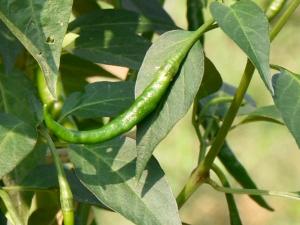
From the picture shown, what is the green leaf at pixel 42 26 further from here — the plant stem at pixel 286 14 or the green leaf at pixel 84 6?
the green leaf at pixel 84 6

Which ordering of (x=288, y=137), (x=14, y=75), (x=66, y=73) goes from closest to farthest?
(x=14, y=75)
(x=66, y=73)
(x=288, y=137)

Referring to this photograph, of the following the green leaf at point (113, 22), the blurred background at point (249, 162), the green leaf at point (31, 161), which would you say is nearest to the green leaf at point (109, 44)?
the green leaf at point (113, 22)

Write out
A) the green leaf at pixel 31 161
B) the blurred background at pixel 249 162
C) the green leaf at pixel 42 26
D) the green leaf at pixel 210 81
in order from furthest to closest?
the blurred background at pixel 249 162, the green leaf at pixel 210 81, the green leaf at pixel 31 161, the green leaf at pixel 42 26

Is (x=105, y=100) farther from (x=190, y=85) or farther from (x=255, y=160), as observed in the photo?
(x=255, y=160)

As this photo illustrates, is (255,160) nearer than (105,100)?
No

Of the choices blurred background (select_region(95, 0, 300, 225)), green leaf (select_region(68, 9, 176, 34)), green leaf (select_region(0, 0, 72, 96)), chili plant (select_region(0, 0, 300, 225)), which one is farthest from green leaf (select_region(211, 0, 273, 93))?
blurred background (select_region(95, 0, 300, 225))

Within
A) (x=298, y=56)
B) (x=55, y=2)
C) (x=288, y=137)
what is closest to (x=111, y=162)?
(x=55, y=2)

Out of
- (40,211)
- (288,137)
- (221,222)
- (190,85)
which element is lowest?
(221,222)
